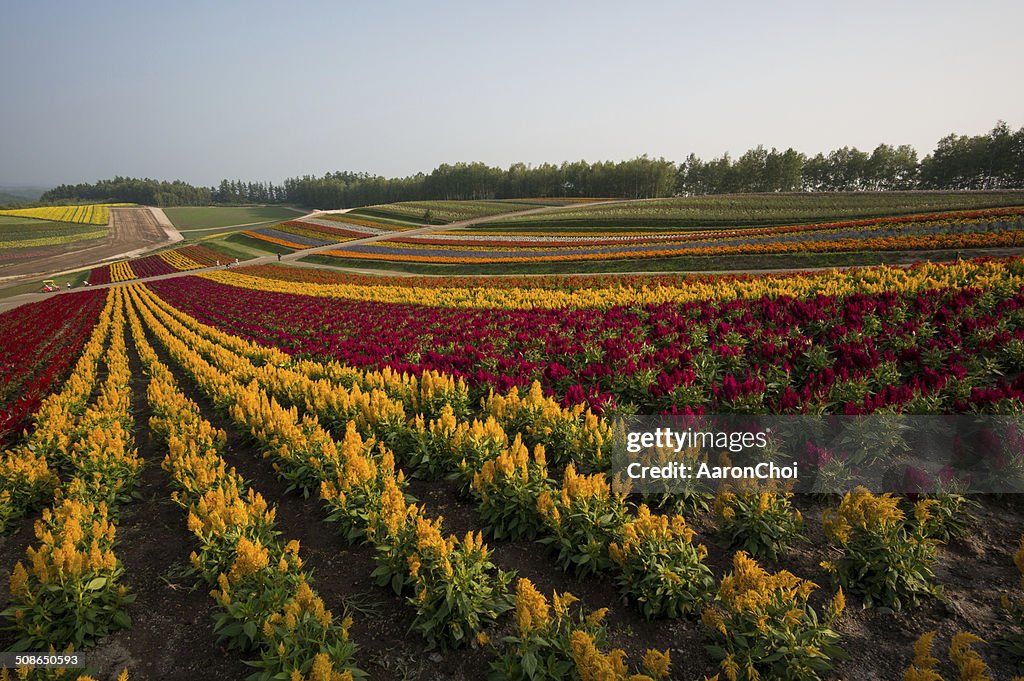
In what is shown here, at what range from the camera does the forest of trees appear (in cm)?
7894

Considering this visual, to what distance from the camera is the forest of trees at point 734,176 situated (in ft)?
259

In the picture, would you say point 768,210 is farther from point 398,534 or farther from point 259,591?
point 259,591

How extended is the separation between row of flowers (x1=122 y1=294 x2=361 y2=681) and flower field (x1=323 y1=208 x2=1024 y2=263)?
31.1 metres

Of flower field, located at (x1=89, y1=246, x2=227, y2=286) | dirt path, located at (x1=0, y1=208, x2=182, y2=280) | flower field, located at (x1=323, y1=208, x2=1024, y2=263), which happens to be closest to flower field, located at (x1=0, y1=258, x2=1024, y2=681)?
flower field, located at (x1=323, y1=208, x2=1024, y2=263)

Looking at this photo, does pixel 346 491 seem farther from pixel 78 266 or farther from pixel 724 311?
pixel 78 266

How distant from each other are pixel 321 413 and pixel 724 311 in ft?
32.6

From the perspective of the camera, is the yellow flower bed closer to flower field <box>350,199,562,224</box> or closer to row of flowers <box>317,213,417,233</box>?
row of flowers <box>317,213,417,233</box>

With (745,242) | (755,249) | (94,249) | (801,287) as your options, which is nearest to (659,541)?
(801,287)

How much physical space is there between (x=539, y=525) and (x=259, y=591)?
300 centimetres

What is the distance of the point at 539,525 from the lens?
5.09 m

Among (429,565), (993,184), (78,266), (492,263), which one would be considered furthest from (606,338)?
(993,184)

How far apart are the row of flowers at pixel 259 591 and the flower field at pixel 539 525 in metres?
0.03

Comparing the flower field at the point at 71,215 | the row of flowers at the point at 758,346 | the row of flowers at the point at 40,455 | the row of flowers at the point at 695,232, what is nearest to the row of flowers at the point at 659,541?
the row of flowers at the point at 758,346

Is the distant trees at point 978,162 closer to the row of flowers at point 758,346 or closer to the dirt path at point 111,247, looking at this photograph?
the row of flowers at point 758,346
